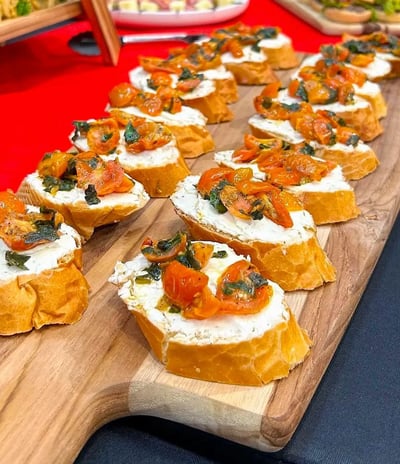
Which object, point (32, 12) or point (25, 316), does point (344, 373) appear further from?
point (32, 12)

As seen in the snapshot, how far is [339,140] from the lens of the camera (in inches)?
138

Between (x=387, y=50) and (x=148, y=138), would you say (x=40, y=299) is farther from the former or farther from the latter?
(x=387, y=50)

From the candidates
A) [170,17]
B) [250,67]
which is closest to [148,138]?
[250,67]

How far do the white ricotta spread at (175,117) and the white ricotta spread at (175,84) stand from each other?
0.25 m

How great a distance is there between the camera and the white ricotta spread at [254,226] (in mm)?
2607

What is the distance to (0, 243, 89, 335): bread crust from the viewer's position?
2332 mm

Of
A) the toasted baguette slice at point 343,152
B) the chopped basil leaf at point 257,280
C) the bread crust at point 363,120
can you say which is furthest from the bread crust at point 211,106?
the chopped basil leaf at point 257,280

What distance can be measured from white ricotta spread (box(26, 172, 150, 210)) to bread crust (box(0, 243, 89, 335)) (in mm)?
421

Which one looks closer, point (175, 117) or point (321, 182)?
point (321, 182)

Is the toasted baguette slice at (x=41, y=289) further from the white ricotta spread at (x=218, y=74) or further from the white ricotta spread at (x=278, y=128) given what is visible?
the white ricotta spread at (x=218, y=74)

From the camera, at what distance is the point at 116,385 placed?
221 cm

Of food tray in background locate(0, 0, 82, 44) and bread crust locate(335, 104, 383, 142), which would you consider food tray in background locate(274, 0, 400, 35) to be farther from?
food tray in background locate(0, 0, 82, 44)

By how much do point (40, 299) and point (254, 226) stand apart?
33.8 inches

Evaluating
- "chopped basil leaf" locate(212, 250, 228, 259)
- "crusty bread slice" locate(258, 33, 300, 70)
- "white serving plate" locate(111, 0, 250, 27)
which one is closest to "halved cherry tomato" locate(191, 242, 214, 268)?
"chopped basil leaf" locate(212, 250, 228, 259)
